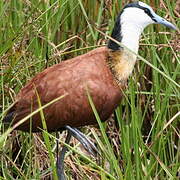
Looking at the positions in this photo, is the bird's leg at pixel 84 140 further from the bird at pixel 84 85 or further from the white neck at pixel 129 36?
the white neck at pixel 129 36

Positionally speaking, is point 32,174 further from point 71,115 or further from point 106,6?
point 106,6

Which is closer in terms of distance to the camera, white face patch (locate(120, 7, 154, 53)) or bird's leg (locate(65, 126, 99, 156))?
bird's leg (locate(65, 126, 99, 156))

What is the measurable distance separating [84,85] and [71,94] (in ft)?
0.20

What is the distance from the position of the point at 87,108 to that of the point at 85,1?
881mm

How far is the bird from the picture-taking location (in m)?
2.63

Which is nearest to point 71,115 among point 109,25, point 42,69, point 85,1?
point 42,69

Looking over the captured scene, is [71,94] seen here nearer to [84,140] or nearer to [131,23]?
[84,140]

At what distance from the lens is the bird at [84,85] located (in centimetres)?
263

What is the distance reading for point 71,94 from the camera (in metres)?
2.61

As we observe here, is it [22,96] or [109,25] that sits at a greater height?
[109,25]

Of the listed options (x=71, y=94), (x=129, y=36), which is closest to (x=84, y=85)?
(x=71, y=94)

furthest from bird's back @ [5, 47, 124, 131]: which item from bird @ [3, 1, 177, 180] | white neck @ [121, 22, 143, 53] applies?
white neck @ [121, 22, 143, 53]

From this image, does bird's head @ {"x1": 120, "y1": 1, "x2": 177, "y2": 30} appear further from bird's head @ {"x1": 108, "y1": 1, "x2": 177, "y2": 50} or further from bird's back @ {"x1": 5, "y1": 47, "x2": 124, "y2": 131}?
bird's back @ {"x1": 5, "y1": 47, "x2": 124, "y2": 131}

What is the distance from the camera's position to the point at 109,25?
3.17 metres
